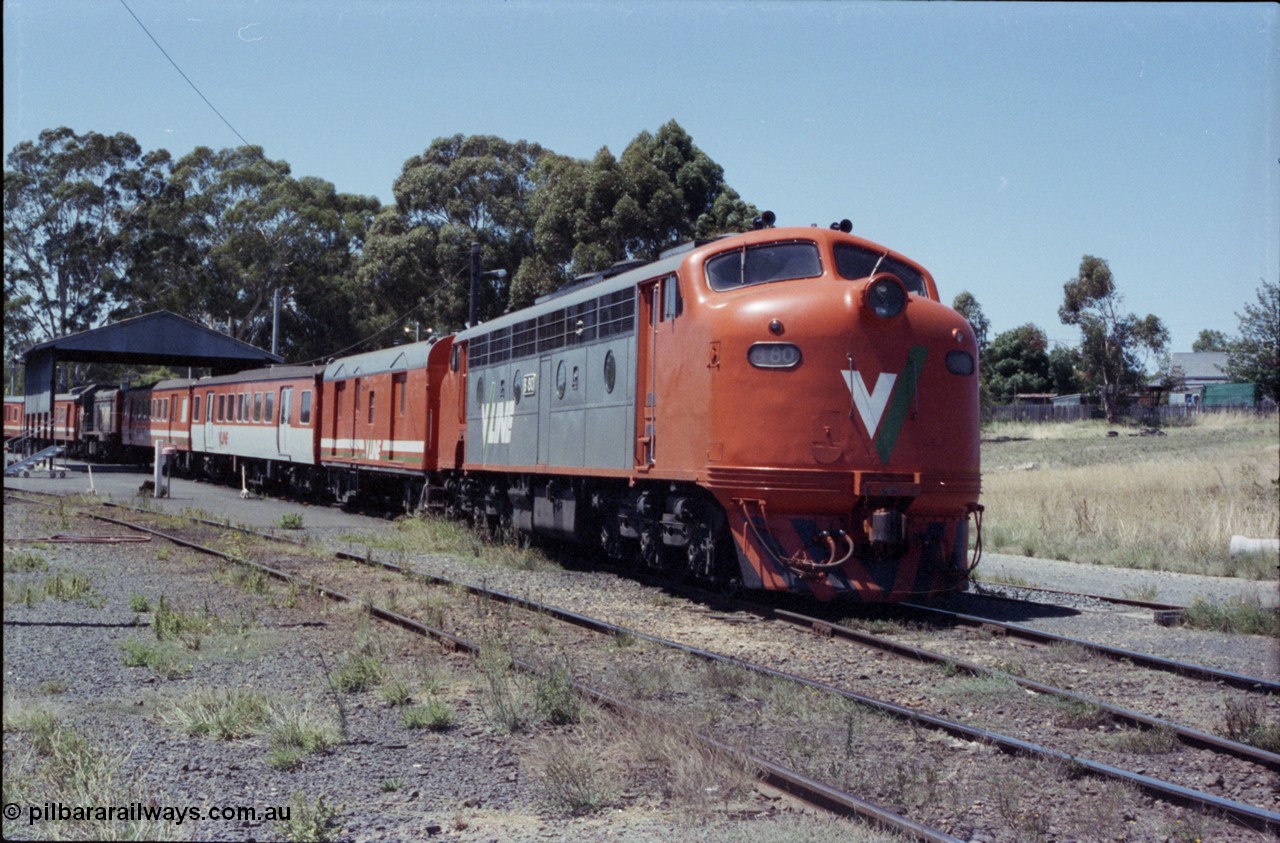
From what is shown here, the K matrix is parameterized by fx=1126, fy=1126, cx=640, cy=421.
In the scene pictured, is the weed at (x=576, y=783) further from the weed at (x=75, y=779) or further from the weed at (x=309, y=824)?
the weed at (x=75, y=779)

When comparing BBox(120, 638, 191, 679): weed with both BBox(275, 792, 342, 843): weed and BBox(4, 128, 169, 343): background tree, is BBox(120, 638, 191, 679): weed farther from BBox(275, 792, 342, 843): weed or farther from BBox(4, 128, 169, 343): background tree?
BBox(4, 128, 169, 343): background tree

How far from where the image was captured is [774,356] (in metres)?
9.84

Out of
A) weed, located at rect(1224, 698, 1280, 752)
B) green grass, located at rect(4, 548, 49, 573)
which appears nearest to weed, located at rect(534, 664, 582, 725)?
weed, located at rect(1224, 698, 1280, 752)

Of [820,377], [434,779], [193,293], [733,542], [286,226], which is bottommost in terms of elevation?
[434,779]

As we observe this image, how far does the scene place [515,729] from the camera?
6.49 meters

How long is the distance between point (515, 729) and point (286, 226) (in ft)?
151

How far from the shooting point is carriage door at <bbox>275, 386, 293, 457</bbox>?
2666 centimetres

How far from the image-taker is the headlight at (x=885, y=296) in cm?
992

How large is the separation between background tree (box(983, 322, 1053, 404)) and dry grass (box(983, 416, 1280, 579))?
1417 inches

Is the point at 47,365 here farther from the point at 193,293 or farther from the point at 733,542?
the point at 733,542

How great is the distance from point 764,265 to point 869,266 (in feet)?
3.81

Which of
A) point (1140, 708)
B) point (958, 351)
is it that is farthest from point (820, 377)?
point (1140, 708)

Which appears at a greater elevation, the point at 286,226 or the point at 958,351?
the point at 286,226

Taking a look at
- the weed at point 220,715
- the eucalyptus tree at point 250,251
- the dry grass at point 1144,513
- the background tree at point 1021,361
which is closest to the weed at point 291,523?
the dry grass at point 1144,513
